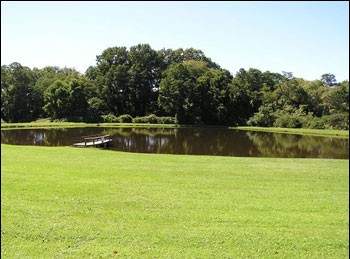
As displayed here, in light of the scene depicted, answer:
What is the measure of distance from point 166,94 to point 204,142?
10.6 meters

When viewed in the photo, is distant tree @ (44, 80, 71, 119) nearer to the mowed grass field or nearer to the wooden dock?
the wooden dock

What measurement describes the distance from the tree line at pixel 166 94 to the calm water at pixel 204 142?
173 centimetres

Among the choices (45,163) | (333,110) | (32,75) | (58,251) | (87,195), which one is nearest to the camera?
(58,251)

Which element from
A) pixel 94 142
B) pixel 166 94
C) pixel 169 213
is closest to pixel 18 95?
pixel 94 142

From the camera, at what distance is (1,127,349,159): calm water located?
99.7ft

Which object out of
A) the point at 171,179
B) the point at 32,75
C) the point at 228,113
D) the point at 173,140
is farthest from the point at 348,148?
the point at 32,75

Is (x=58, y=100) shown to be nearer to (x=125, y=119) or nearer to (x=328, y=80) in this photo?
(x=125, y=119)

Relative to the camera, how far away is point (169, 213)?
10.9m

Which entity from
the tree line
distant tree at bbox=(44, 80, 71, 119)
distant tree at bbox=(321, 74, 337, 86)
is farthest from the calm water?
distant tree at bbox=(321, 74, 337, 86)

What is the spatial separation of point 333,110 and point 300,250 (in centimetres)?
3162

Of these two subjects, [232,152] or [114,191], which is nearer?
[114,191]

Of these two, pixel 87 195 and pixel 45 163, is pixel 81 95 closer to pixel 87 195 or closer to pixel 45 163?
pixel 45 163

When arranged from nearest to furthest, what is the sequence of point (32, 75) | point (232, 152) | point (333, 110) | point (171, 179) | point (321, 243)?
point (321, 243) → point (171, 179) → point (232, 152) → point (333, 110) → point (32, 75)

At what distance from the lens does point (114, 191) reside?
13.2 m
